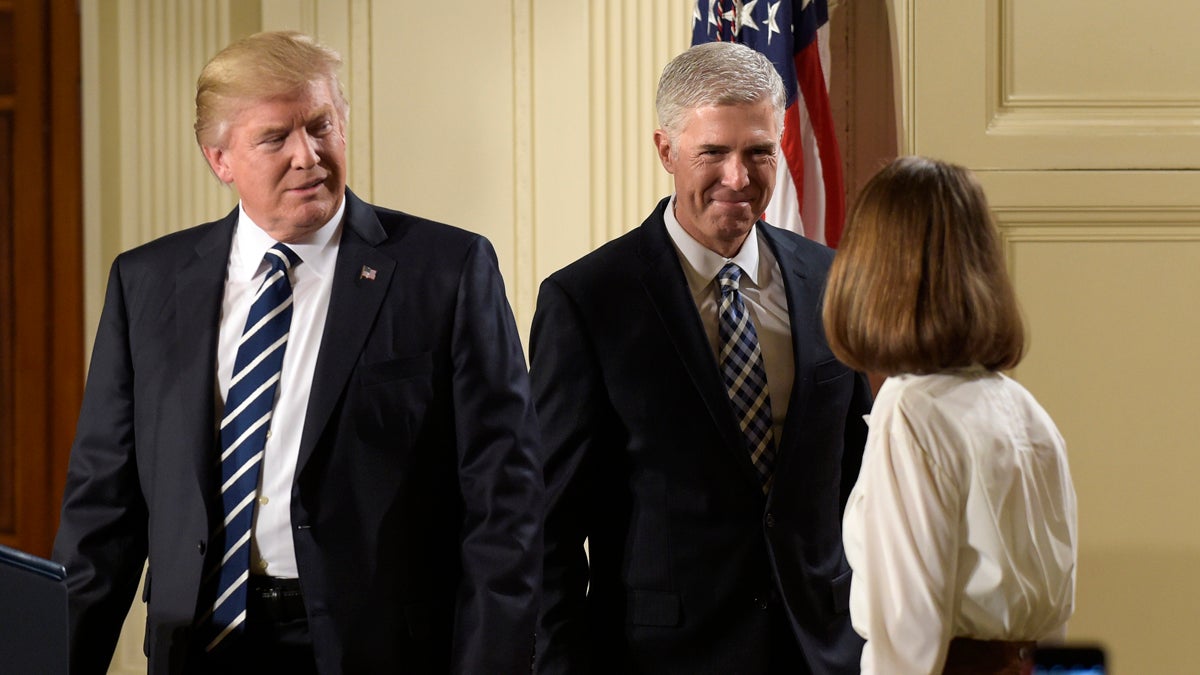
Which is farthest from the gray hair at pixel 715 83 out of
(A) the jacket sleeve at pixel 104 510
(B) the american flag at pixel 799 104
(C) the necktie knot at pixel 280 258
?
(B) the american flag at pixel 799 104

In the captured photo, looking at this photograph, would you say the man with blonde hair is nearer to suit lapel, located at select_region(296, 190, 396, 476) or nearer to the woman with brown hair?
suit lapel, located at select_region(296, 190, 396, 476)

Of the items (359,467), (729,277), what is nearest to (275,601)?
(359,467)

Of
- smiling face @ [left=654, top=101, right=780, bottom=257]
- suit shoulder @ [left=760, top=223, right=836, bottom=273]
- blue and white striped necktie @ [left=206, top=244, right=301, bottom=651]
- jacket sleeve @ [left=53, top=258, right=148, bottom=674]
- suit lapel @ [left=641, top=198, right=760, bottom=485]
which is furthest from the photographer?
suit shoulder @ [left=760, top=223, right=836, bottom=273]

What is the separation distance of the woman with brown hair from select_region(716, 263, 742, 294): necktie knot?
0.58m

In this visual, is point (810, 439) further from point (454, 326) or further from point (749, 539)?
point (454, 326)

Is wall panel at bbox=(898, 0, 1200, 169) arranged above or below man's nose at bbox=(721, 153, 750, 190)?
above

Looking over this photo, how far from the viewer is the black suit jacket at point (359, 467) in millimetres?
2174

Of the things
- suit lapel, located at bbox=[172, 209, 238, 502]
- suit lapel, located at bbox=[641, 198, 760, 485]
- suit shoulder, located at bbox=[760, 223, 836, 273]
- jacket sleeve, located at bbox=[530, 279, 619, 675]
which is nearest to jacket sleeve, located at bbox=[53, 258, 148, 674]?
suit lapel, located at bbox=[172, 209, 238, 502]

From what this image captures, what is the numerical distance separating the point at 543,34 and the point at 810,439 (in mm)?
2196

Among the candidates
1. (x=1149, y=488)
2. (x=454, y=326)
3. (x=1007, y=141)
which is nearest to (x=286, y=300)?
(x=454, y=326)

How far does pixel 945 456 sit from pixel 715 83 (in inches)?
37.8

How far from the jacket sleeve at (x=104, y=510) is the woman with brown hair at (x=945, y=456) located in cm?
117

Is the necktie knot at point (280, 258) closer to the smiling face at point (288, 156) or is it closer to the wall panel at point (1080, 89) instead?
the smiling face at point (288, 156)

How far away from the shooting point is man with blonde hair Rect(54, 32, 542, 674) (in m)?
2.17
